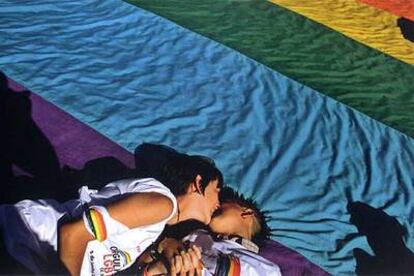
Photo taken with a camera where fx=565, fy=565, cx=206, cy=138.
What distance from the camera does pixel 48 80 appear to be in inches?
70.3

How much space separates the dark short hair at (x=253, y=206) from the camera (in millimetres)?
1374

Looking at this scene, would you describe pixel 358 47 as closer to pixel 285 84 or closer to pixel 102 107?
pixel 285 84

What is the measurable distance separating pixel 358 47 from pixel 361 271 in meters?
1.27

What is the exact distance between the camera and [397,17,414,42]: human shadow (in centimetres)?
252

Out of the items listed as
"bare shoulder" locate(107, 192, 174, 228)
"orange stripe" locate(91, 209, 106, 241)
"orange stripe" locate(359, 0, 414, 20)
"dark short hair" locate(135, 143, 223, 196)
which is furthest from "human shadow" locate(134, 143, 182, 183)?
"orange stripe" locate(359, 0, 414, 20)

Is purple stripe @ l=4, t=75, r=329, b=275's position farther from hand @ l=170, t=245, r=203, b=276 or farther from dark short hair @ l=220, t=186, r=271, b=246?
hand @ l=170, t=245, r=203, b=276

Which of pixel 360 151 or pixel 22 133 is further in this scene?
pixel 360 151

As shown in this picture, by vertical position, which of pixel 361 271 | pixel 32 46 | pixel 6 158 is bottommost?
pixel 361 271

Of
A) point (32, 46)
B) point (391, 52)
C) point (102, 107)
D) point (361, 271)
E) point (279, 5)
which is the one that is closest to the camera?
point (361, 271)

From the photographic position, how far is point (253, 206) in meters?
1.45

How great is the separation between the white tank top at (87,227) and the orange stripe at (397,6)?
6.22 ft

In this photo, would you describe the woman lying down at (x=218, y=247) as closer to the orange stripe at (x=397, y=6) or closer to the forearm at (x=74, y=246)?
the forearm at (x=74, y=246)

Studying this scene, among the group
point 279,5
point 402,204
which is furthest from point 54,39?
point 402,204

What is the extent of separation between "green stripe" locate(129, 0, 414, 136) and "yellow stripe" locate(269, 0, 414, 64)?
54 millimetres
